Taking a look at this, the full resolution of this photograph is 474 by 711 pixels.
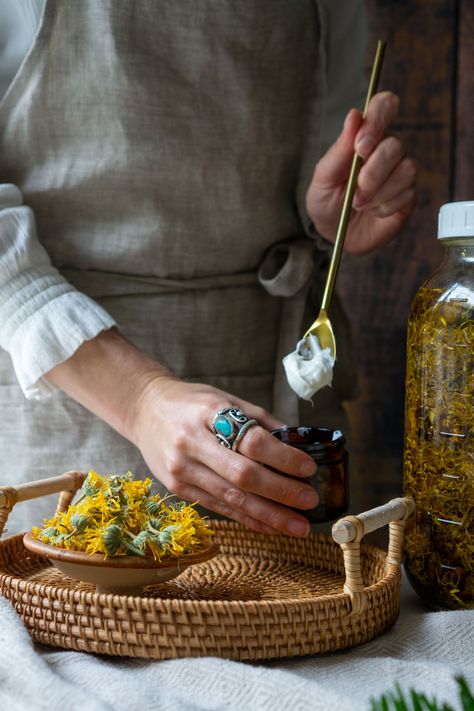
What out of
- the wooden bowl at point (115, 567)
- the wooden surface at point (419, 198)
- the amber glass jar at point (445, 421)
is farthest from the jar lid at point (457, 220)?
the wooden surface at point (419, 198)

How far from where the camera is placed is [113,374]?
37.5 inches

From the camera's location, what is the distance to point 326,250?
1.22 meters

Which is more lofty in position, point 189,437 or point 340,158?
point 340,158

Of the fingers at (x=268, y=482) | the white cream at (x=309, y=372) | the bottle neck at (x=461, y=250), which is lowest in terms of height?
the fingers at (x=268, y=482)

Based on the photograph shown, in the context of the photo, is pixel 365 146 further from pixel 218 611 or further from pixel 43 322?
pixel 218 611

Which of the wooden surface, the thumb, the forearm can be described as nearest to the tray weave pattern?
the forearm

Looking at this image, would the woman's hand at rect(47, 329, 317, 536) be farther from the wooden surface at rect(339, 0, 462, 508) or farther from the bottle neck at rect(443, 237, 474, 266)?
the wooden surface at rect(339, 0, 462, 508)

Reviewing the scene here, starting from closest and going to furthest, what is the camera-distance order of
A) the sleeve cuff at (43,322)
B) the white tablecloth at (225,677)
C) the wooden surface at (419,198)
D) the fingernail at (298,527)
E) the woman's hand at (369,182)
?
the white tablecloth at (225,677)
the fingernail at (298,527)
the sleeve cuff at (43,322)
the woman's hand at (369,182)
the wooden surface at (419,198)

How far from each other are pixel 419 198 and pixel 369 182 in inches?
18.4

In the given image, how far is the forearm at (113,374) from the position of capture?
95cm

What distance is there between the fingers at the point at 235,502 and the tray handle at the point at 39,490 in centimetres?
10

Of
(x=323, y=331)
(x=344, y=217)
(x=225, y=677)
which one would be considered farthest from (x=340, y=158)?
(x=225, y=677)

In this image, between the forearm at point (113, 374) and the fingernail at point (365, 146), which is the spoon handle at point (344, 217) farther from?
the forearm at point (113, 374)

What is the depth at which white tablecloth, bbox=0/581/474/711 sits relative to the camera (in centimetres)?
57
